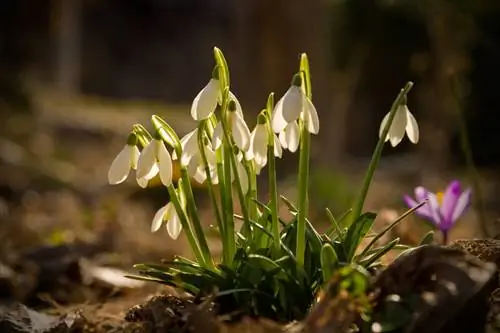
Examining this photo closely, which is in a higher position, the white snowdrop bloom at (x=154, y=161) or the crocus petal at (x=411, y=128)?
the crocus petal at (x=411, y=128)

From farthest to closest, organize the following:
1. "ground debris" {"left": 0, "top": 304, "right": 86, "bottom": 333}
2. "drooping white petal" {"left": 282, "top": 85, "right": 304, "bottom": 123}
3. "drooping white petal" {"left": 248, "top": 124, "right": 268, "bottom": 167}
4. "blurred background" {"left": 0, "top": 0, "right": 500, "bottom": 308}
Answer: "blurred background" {"left": 0, "top": 0, "right": 500, "bottom": 308} → "ground debris" {"left": 0, "top": 304, "right": 86, "bottom": 333} → "drooping white petal" {"left": 248, "top": 124, "right": 268, "bottom": 167} → "drooping white petal" {"left": 282, "top": 85, "right": 304, "bottom": 123}

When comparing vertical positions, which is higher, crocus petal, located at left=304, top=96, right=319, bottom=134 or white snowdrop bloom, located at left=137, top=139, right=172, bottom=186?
crocus petal, located at left=304, top=96, right=319, bottom=134

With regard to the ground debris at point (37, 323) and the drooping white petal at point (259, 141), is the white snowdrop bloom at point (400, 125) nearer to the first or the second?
the drooping white petal at point (259, 141)

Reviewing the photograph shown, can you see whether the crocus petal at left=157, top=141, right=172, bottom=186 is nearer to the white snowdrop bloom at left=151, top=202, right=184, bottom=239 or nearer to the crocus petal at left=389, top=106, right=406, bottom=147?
the white snowdrop bloom at left=151, top=202, right=184, bottom=239

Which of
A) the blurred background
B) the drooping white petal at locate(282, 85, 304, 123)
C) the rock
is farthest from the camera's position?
the blurred background

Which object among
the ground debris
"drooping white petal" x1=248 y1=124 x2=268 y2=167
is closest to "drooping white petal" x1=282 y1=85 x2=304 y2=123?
"drooping white petal" x1=248 y1=124 x2=268 y2=167

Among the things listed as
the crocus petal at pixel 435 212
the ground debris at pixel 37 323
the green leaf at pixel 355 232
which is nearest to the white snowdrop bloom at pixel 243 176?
the green leaf at pixel 355 232

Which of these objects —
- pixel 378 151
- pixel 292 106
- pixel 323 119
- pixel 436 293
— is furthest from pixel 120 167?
pixel 323 119

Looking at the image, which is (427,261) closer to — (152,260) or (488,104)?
(152,260)
